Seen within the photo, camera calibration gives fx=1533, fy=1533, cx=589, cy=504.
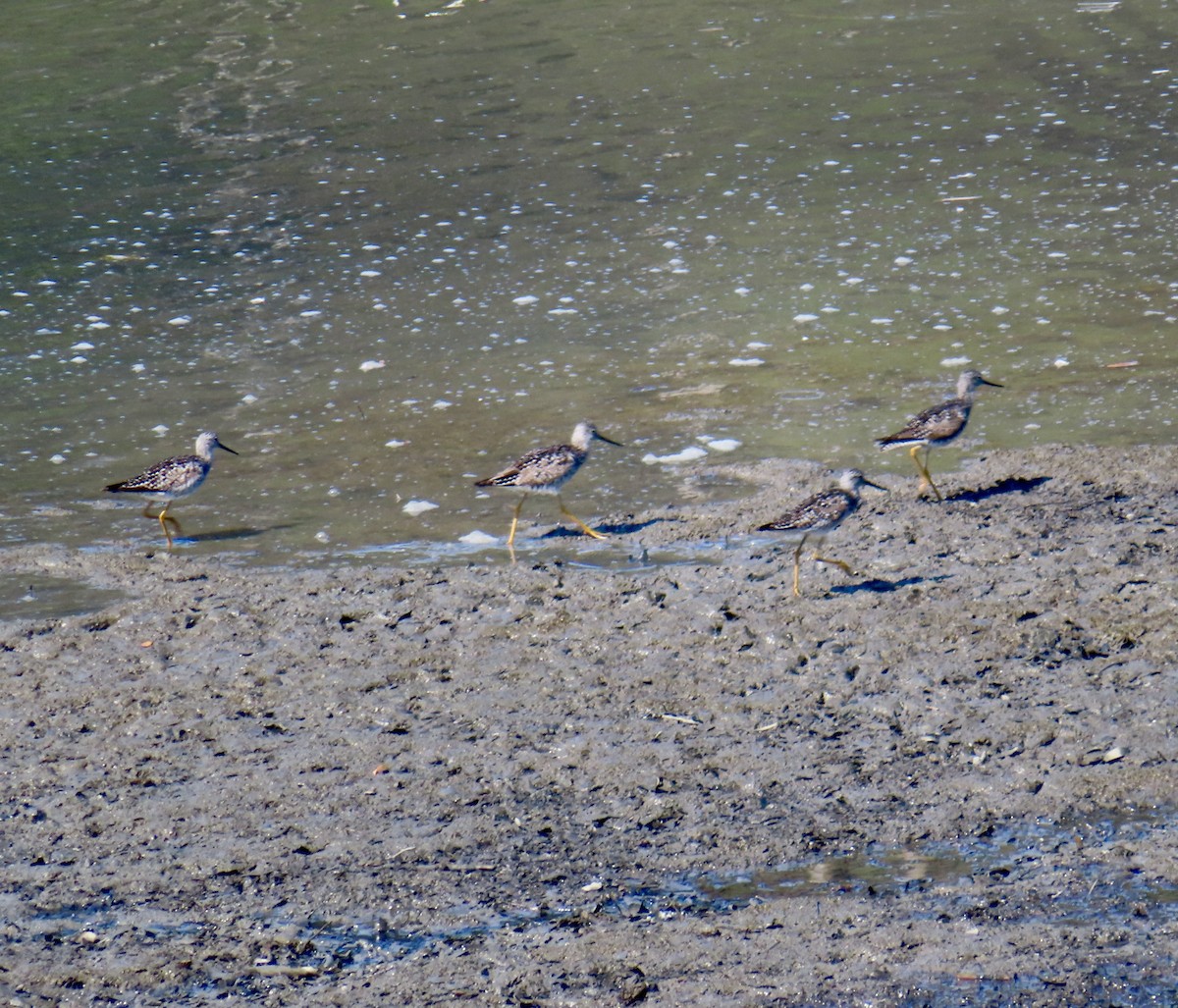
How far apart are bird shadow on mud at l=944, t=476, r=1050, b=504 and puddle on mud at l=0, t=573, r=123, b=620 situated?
4606 mm

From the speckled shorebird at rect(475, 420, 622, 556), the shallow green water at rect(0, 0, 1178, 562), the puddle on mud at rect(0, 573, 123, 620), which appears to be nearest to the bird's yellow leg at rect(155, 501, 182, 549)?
the shallow green water at rect(0, 0, 1178, 562)

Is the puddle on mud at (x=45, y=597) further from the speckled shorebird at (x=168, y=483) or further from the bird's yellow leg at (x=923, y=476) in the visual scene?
the bird's yellow leg at (x=923, y=476)

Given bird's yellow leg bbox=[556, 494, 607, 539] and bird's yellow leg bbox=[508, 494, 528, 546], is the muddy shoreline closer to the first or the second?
bird's yellow leg bbox=[508, 494, 528, 546]

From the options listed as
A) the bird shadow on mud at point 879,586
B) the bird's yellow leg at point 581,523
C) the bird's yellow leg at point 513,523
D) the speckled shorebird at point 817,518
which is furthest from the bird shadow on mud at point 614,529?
the bird shadow on mud at point 879,586

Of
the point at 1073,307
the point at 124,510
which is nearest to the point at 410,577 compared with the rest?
the point at 124,510

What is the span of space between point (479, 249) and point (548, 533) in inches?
240

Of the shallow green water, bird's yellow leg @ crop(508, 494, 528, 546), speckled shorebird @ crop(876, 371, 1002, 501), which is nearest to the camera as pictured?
bird's yellow leg @ crop(508, 494, 528, 546)

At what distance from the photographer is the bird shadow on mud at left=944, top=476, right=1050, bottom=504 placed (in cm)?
851

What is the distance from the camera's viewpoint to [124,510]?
30.6ft

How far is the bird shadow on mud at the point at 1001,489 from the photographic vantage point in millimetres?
8508

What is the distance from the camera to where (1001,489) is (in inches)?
339

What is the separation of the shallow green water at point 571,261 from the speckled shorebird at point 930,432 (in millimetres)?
260

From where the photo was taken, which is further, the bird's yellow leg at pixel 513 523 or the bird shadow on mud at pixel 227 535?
the bird shadow on mud at pixel 227 535

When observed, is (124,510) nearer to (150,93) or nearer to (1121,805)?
(1121,805)
